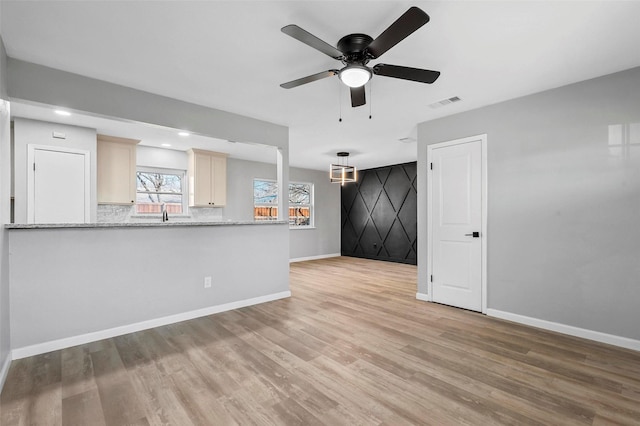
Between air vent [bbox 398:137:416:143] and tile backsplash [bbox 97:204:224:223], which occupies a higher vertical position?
air vent [bbox 398:137:416:143]

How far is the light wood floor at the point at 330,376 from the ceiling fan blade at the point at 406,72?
7.30 ft

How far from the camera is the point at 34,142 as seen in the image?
394 cm

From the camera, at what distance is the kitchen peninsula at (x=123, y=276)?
2.56 metres

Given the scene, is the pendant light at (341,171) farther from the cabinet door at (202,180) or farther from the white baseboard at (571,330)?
the white baseboard at (571,330)

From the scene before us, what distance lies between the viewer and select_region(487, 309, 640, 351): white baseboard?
266cm

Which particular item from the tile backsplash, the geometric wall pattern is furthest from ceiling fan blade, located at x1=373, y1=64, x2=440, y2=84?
the geometric wall pattern

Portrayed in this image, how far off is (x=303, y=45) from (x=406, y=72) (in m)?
0.84

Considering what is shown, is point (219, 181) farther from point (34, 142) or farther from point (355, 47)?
point (355, 47)

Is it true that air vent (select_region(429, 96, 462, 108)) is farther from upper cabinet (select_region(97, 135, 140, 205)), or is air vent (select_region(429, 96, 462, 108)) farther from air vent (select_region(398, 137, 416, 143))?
upper cabinet (select_region(97, 135, 140, 205))

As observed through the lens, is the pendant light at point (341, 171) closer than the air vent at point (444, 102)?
No

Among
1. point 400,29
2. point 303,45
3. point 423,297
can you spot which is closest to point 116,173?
point 303,45

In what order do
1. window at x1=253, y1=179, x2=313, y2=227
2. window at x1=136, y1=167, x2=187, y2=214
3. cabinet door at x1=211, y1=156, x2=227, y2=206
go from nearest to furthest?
window at x1=136, y1=167, x2=187, y2=214 → cabinet door at x1=211, y1=156, x2=227, y2=206 → window at x1=253, y1=179, x2=313, y2=227

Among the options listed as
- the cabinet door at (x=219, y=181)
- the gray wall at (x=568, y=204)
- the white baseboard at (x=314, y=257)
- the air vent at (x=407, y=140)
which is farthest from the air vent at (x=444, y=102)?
the white baseboard at (x=314, y=257)

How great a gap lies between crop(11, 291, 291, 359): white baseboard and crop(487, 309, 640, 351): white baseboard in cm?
293
